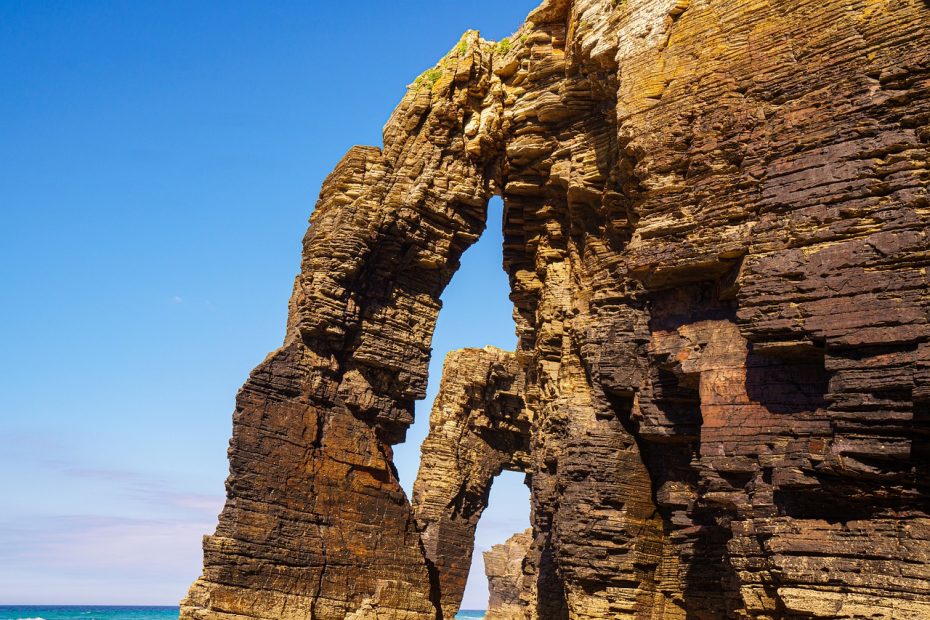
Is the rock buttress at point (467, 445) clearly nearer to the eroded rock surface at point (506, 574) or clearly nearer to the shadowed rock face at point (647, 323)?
the shadowed rock face at point (647, 323)

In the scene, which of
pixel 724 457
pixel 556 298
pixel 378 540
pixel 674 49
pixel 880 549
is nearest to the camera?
pixel 880 549

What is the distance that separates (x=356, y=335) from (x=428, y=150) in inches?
260

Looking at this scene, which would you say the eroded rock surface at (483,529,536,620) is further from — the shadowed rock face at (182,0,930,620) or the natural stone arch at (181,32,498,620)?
the natural stone arch at (181,32,498,620)

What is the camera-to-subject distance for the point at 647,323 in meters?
21.9

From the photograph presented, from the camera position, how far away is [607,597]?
21.2 meters

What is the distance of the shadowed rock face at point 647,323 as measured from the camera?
44.7 ft

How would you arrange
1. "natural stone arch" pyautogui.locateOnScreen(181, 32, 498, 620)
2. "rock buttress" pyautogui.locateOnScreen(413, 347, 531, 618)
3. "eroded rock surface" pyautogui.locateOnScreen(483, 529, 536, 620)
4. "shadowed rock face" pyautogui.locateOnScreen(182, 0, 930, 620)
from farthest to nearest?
"eroded rock surface" pyautogui.locateOnScreen(483, 529, 536, 620) < "rock buttress" pyautogui.locateOnScreen(413, 347, 531, 618) < "natural stone arch" pyautogui.locateOnScreen(181, 32, 498, 620) < "shadowed rock face" pyautogui.locateOnScreen(182, 0, 930, 620)

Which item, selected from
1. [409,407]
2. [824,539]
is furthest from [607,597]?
[409,407]

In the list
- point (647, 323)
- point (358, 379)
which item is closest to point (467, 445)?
point (358, 379)

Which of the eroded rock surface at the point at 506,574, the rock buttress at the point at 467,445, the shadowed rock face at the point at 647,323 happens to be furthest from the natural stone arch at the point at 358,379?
the eroded rock surface at the point at 506,574

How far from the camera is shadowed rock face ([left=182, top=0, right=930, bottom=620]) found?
44.7 ft

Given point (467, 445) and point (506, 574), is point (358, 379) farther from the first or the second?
point (506, 574)

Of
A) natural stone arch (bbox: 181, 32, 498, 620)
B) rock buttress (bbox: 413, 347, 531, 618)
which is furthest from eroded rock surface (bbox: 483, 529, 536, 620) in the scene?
natural stone arch (bbox: 181, 32, 498, 620)

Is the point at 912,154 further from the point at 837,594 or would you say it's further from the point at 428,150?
the point at 428,150
